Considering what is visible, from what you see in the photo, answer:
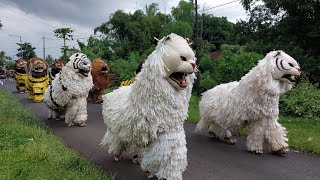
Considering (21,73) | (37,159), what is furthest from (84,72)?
(21,73)

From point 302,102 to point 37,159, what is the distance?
7.32 meters

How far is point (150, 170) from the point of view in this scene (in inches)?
186

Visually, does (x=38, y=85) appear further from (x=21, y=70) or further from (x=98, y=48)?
(x=98, y=48)

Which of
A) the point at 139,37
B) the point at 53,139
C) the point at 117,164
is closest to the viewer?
Answer: the point at 117,164

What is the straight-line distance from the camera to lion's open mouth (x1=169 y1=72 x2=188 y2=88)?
4523mm

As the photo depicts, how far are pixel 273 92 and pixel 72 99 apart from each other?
4.67 m

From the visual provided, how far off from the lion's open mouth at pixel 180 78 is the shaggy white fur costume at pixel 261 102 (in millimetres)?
2235

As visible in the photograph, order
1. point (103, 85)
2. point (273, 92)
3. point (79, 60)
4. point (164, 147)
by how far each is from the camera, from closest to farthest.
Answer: point (164, 147), point (273, 92), point (79, 60), point (103, 85)

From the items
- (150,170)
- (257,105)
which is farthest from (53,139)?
(257,105)

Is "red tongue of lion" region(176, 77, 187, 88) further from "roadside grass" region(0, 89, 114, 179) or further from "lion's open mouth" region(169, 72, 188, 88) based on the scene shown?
"roadside grass" region(0, 89, 114, 179)

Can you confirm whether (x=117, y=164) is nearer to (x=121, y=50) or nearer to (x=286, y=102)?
(x=286, y=102)

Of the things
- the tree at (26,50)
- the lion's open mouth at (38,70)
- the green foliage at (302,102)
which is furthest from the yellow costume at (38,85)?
the tree at (26,50)

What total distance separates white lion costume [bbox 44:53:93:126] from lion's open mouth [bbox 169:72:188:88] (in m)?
4.34

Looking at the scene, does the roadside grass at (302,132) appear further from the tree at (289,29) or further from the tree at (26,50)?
the tree at (26,50)
